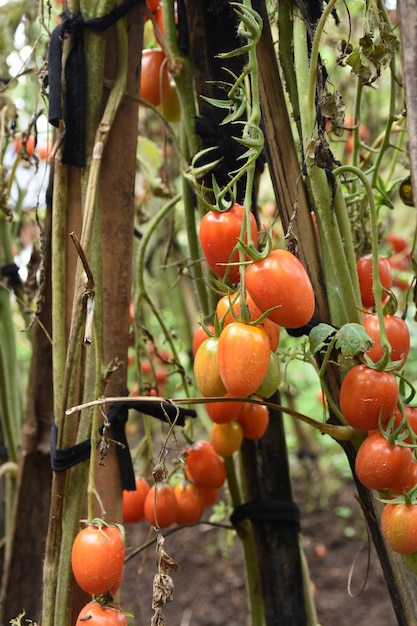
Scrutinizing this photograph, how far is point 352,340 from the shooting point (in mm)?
641

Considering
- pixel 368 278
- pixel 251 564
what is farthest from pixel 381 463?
pixel 251 564

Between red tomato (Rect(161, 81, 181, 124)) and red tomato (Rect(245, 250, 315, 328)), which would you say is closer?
red tomato (Rect(245, 250, 315, 328))

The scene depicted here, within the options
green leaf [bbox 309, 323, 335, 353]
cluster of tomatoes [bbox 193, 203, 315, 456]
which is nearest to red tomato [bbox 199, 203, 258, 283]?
cluster of tomatoes [bbox 193, 203, 315, 456]

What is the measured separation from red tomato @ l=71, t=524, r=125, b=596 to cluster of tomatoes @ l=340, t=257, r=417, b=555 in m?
0.25

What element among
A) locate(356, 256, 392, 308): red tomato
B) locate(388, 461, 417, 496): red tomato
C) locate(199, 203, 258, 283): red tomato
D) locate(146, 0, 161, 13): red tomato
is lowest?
locate(388, 461, 417, 496): red tomato

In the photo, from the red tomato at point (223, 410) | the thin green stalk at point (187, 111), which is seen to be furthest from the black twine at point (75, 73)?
the red tomato at point (223, 410)

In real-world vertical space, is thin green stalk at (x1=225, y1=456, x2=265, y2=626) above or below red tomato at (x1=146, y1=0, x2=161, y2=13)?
below

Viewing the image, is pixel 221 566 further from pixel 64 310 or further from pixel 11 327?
pixel 64 310

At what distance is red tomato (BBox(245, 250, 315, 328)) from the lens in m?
0.58

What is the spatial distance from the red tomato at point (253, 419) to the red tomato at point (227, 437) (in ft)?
0.03

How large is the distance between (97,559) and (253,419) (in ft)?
1.07

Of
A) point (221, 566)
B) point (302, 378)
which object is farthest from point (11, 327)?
point (302, 378)

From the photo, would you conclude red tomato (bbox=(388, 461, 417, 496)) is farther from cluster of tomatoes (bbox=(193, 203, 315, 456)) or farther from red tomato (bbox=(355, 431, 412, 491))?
cluster of tomatoes (bbox=(193, 203, 315, 456))

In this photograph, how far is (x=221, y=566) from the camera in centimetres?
234
